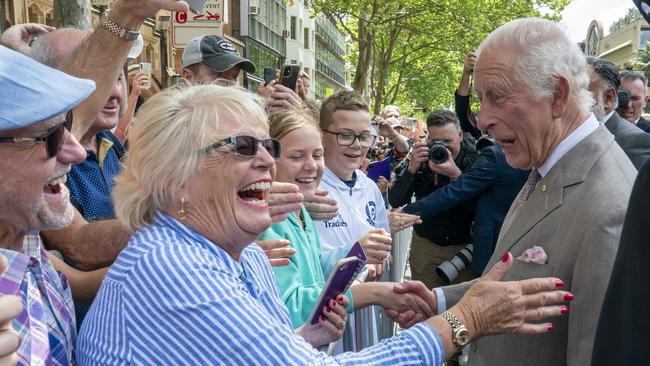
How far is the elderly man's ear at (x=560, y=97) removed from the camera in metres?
2.46

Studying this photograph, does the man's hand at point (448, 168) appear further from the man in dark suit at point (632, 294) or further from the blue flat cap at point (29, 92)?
the man in dark suit at point (632, 294)

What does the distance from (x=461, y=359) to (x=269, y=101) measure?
315 cm

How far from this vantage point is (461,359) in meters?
5.54

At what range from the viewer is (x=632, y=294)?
1179 millimetres

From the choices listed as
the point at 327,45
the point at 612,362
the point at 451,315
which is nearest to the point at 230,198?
the point at 451,315

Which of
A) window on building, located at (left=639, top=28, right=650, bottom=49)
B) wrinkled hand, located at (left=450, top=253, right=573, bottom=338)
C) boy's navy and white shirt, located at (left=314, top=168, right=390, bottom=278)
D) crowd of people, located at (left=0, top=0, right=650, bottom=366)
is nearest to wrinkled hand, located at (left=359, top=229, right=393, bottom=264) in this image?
crowd of people, located at (left=0, top=0, right=650, bottom=366)

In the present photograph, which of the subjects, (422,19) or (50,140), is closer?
(50,140)

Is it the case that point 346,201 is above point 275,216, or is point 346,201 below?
below

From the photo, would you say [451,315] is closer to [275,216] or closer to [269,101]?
[275,216]

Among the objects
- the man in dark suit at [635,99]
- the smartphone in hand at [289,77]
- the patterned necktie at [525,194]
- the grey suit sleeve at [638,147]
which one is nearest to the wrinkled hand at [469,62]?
the grey suit sleeve at [638,147]

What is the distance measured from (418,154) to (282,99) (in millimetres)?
2071

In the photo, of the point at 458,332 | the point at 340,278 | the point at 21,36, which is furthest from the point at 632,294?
the point at 21,36

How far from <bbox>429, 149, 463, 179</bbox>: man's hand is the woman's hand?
10.3 ft

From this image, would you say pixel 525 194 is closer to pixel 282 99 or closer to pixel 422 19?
pixel 282 99
